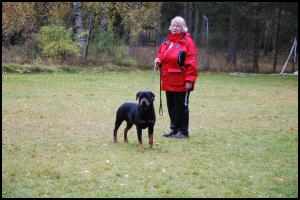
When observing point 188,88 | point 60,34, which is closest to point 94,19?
point 60,34

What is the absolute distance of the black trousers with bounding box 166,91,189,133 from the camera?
8949mm

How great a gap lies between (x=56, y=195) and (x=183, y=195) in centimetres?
135

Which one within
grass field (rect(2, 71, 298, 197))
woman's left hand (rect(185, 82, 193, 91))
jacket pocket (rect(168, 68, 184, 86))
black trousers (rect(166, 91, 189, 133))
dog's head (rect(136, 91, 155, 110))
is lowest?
grass field (rect(2, 71, 298, 197))

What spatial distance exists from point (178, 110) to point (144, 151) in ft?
4.66

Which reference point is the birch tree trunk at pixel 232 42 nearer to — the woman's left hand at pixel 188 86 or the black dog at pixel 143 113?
the woman's left hand at pixel 188 86

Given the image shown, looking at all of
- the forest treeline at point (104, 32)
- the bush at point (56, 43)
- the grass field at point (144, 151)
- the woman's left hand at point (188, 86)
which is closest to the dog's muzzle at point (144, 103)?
the grass field at point (144, 151)

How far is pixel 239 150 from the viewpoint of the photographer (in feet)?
26.7

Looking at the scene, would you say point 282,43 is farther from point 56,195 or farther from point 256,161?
point 56,195

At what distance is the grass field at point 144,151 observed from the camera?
586cm

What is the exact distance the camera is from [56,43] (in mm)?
24703

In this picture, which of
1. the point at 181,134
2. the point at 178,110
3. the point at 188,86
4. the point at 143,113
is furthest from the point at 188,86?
the point at 143,113

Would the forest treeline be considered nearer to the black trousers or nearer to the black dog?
the black trousers

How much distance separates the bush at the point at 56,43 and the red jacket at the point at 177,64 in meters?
16.4

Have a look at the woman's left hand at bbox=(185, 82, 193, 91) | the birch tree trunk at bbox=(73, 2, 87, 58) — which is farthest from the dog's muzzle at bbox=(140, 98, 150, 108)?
the birch tree trunk at bbox=(73, 2, 87, 58)
